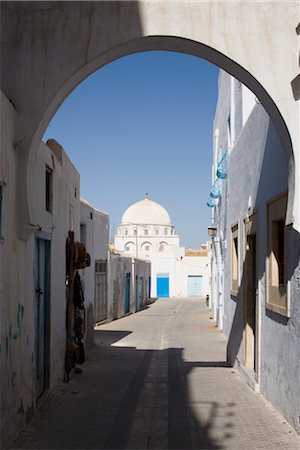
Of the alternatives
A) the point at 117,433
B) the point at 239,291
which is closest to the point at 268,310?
the point at 117,433

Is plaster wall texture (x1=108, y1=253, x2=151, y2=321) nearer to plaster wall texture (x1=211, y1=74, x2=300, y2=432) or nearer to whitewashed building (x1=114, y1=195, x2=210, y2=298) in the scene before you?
whitewashed building (x1=114, y1=195, x2=210, y2=298)

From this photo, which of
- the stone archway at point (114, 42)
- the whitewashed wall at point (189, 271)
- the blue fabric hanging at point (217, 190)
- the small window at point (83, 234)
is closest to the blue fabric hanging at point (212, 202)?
the blue fabric hanging at point (217, 190)

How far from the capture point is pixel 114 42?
5164 mm

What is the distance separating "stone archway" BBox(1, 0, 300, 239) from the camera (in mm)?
5070

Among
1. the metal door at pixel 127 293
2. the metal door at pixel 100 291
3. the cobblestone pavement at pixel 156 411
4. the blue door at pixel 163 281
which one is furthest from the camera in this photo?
the blue door at pixel 163 281

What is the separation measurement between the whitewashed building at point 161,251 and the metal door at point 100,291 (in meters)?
16.2

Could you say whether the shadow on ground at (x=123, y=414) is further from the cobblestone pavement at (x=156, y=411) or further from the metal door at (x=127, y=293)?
the metal door at (x=127, y=293)

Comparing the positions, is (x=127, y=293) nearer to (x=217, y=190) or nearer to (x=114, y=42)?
(x=217, y=190)

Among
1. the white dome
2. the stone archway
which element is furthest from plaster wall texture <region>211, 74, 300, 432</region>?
the white dome

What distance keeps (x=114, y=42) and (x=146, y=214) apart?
61.7 m

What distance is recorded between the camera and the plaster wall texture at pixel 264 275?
220 inches

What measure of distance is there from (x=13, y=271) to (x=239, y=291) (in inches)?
231

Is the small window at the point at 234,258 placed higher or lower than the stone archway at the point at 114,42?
lower

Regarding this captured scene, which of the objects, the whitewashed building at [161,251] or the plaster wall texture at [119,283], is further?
the whitewashed building at [161,251]
